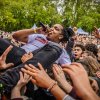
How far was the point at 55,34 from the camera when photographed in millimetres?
5469

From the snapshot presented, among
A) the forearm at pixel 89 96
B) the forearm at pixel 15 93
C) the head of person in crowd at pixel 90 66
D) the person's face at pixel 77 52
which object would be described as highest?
the forearm at pixel 89 96

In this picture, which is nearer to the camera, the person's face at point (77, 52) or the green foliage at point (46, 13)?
the person's face at point (77, 52)

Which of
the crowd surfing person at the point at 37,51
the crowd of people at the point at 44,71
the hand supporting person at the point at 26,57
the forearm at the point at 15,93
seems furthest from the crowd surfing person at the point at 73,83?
the hand supporting person at the point at 26,57

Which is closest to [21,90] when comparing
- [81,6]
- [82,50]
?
[82,50]

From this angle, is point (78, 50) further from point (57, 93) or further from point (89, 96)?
point (89, 96)

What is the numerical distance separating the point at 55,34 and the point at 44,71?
2458 millimetres

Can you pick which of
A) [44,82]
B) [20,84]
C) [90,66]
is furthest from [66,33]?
[44,82]

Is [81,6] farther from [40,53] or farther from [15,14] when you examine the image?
[40,53]

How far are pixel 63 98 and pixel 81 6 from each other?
5251cm

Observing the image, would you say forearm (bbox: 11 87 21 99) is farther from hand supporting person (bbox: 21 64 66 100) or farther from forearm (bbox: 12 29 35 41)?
forearm (bbox: 12 29 35 41)

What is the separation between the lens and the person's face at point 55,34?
17.8ft

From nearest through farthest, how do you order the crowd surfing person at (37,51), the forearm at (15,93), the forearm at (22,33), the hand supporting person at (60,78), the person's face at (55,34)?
the hand supporting person at (60,78), the forearm at (15,93), the crowd surfing person at (37,51), the person's face at (55,34), the forearm at (22,33)

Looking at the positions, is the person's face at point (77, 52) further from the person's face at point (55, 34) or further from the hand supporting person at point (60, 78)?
the hand supporting person at point (60, 78)

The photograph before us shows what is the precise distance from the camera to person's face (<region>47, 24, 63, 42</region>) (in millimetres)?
5418
